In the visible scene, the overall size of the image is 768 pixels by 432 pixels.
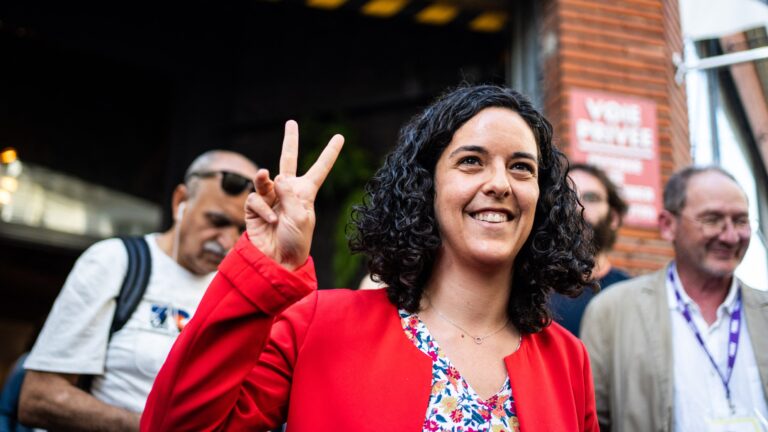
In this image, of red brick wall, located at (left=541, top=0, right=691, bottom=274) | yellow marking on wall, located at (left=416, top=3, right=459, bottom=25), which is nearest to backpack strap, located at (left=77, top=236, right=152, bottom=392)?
red brick wall, located at (left=541, top=0, right=691, bottom=274)

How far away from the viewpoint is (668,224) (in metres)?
3.65

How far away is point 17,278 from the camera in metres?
9.46

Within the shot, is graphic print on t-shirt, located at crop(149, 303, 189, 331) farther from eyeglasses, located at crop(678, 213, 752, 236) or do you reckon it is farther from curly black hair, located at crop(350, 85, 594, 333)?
eyeglasses, located at crop(678, 213, 752, 236)

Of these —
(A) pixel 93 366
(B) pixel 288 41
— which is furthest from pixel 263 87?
(A) pixel 93 366

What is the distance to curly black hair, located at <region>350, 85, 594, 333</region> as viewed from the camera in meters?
2.21

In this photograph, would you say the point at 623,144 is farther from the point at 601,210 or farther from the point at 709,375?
the point at 709,375

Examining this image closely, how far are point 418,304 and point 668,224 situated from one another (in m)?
1.94

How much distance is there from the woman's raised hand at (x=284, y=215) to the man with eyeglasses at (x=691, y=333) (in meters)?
1.90

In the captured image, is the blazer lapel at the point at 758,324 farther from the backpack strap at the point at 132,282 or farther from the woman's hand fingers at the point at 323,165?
the backpack strap at the point at 132,282

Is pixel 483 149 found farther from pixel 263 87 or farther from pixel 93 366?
pixel 263 87

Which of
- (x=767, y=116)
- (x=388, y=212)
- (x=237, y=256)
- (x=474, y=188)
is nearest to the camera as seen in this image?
(x=237, y=256)

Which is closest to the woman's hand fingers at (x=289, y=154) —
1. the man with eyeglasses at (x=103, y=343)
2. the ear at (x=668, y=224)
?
the man with eyeglasses at (x=103, y=343)

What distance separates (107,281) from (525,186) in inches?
71.0

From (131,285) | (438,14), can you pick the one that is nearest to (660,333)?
(131,285)
